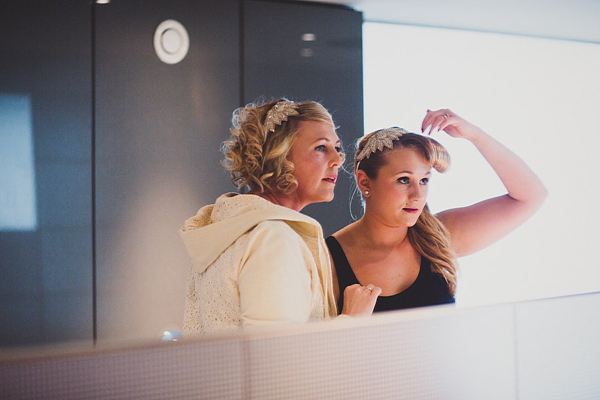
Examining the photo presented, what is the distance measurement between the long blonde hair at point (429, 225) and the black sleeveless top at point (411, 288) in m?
0.03

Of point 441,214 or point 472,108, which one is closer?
point 441,214

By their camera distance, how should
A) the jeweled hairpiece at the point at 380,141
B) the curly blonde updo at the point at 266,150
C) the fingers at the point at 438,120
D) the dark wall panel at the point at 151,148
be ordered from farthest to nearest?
the dark wall panel at the point at 151,148, the fingers at the point at 438,120, the jeweled hairpiece at the point at 380,141, the curly blonde updo at the point at 266,150

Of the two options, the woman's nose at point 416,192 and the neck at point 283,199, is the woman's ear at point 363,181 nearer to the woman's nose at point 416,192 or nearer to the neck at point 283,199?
the woman's nose at point 416,192

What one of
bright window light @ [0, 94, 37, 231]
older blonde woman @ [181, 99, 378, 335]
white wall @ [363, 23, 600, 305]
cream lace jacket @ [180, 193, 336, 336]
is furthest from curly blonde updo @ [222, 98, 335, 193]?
white wall @ [363, 23, 600, 305]

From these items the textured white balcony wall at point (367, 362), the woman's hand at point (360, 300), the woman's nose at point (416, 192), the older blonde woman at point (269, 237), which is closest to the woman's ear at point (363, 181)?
the woman's nose at point (416, 192)

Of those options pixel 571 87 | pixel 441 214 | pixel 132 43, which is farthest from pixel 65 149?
pixel 571 87

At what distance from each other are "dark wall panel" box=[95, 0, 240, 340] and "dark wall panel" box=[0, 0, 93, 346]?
0.10 m

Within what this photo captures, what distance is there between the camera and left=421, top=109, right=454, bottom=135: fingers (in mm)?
1980

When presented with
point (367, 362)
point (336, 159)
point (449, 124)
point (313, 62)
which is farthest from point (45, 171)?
point (367, 362)

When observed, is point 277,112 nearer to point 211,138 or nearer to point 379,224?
point 379,224

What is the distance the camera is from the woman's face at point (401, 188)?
1780 millimetres

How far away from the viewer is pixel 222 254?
3.77 feet

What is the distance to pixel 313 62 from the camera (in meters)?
3.44

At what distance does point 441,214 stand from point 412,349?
1409mm
